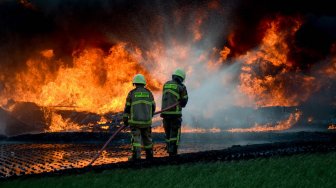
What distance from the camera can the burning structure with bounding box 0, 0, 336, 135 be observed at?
23.0 m

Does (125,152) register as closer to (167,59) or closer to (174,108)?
(174,108)

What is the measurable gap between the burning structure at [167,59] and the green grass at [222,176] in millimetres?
15202

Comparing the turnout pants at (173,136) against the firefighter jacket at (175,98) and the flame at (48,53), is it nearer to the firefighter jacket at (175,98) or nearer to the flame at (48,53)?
the firefighter jacket at (175,98)

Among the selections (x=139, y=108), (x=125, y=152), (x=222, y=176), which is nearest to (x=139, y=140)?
(x=139, y=108)

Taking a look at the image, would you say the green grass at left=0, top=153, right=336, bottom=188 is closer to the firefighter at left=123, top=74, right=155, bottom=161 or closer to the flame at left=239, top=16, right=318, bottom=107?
the firefighter at left=123, top=74, right=155, bottom=161

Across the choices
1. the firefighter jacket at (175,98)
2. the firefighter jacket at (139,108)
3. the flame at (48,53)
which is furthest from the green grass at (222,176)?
the flame at (48,53)

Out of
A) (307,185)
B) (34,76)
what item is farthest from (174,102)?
(34,76)

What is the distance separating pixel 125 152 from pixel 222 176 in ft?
21.3

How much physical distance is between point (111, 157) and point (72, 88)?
41.7ft

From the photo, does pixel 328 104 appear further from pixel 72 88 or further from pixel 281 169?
pixel 281 169

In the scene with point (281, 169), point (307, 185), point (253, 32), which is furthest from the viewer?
point (253, 32)

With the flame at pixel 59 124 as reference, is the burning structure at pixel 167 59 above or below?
above

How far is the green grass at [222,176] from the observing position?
5.66 m

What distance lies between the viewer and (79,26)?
992 inches
